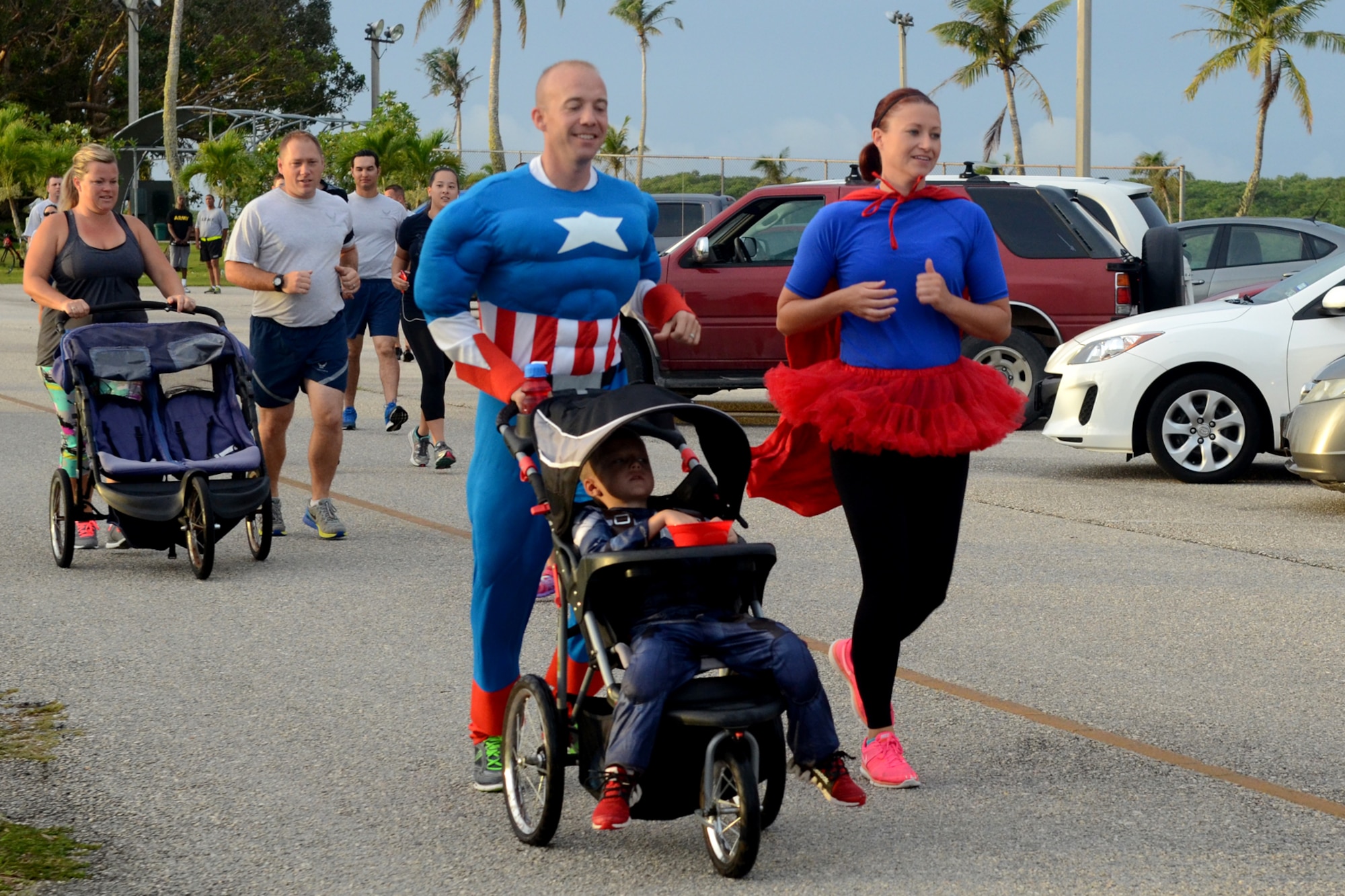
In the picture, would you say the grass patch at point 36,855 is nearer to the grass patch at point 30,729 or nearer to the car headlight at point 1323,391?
the grass patch at point 30,729

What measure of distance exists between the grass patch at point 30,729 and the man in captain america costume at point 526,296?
1502mm

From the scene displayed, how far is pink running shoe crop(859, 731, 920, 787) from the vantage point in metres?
5.02

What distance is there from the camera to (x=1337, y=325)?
11.6m

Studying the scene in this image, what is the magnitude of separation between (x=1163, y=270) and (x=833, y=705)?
902cm

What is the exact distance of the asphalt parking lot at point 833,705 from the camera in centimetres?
439

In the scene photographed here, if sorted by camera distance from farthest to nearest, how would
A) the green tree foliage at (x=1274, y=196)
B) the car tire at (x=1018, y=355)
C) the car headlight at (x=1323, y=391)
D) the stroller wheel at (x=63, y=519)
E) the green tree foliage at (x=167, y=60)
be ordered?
the green tree foliage at (x=167, y=60)
the green tree foliage at (x=1274, y=196)
the car tire at (x=1018, y=355)
the car headlight at (x=1323, y=391)
the stroller wheel at (x=63, y=519)

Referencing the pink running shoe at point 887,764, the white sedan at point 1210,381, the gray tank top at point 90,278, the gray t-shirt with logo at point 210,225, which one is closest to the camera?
the pink running shoe at point 887,764

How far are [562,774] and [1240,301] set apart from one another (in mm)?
9096

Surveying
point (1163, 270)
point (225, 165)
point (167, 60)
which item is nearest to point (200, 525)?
point (1163, 270)

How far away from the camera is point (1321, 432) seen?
10.1m

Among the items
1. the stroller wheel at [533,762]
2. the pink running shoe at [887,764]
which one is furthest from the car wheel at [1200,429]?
the stroller wheel at [533,762]

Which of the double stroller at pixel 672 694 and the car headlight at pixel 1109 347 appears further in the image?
the car headlight at pixel 1109 347

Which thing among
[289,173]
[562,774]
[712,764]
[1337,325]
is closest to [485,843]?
[562,774]

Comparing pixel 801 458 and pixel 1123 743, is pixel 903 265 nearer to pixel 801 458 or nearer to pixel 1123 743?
pixel 801 458
